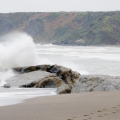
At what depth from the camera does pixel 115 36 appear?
91125mm

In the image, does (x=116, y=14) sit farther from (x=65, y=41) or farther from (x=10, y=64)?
(x=10, y=64)

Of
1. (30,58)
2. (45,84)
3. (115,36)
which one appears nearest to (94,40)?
(115,36)

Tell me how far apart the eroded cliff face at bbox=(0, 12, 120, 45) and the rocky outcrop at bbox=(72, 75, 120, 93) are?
79524 millimetres

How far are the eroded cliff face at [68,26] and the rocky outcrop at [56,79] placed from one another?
7528 cm

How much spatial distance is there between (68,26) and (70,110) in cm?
11029

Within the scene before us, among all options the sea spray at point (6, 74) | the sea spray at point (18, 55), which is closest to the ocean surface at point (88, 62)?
the sea spray at point (18, 55)

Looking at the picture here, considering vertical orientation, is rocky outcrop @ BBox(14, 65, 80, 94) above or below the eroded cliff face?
below

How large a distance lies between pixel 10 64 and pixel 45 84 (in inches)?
268

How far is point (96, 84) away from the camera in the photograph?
852 centimetres

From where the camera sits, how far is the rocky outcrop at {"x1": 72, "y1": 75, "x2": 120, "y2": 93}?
26.9ft

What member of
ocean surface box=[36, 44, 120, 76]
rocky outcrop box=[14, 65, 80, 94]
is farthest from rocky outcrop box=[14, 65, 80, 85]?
ocean surface box=[36, 44, 120, 76]

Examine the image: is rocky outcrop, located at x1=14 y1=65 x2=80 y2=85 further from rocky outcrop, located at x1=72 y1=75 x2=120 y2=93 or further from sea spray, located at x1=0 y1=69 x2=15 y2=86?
rocky outcrop, located at x1=72 y1=75 x2=120 y2=93

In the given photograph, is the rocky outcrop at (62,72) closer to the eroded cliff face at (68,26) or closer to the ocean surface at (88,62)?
the ocean surface at (88,62)

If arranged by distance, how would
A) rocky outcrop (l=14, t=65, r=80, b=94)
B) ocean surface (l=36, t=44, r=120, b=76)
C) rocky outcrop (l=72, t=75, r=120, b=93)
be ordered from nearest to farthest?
rocky outcrop (l=72, t=75, r=120, b=93), rocky outcrop (l=14, t=65, r=80, b=94), ocean surface (l=36, t=44, r=120, b=76)
